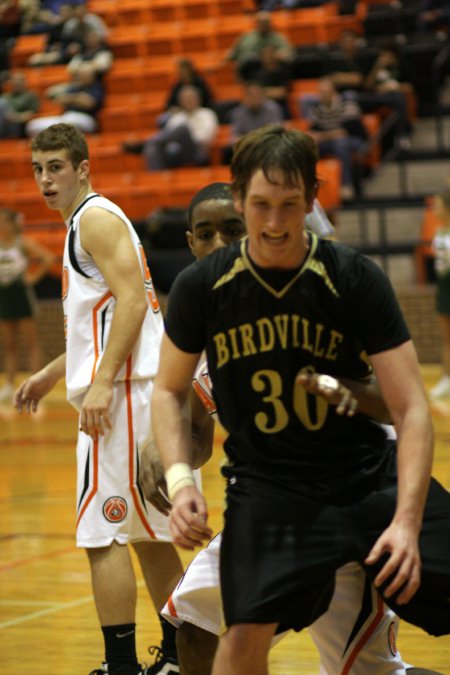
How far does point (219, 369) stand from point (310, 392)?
8.9 inches

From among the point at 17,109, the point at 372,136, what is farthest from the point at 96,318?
the point at 17,109

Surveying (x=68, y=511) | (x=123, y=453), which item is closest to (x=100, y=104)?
(x=68, y=511)

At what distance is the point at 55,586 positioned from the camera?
5.74 meters

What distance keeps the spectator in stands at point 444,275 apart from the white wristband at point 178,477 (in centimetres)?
903

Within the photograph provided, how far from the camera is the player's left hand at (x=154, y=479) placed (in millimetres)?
3184

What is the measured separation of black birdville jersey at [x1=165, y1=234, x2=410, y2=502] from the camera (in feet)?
9.32

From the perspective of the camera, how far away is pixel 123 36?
18.3m

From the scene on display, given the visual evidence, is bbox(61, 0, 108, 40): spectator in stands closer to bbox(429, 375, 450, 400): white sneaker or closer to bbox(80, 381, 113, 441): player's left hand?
bbox(429, 375, 450, 400): white sneaker

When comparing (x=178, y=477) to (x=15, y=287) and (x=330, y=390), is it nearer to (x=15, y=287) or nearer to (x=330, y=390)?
(x=330, y=390)

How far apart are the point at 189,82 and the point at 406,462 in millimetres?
13308

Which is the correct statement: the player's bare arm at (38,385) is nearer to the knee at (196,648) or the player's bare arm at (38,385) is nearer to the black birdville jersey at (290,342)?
the knee at (196,648)

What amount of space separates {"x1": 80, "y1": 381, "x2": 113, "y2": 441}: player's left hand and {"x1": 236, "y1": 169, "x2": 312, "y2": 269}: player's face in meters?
1.41

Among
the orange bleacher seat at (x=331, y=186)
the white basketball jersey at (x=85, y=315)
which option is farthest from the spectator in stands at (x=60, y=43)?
the white basketball jersey at (x=85, y=315)

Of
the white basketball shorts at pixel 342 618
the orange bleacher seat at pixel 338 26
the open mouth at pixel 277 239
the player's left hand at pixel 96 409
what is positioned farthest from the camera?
the orange bleacher seat at pixel 338 26
